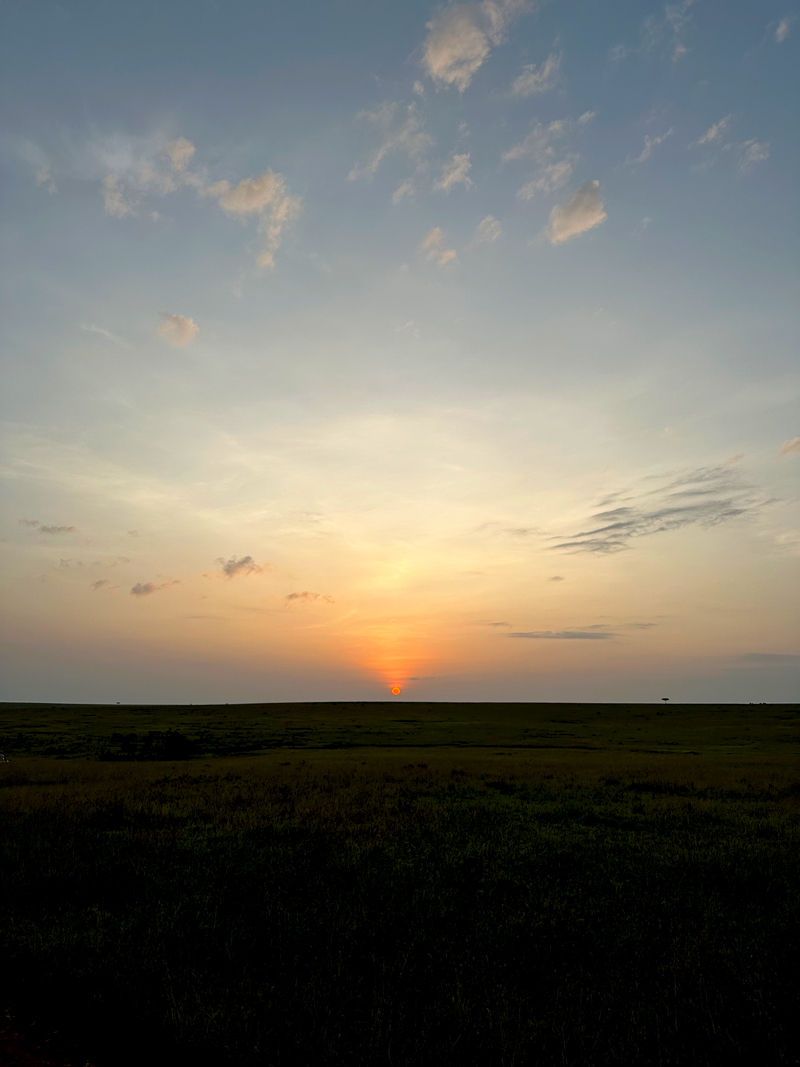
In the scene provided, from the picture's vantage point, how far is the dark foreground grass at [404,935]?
6.80m

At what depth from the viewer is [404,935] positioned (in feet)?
30.7

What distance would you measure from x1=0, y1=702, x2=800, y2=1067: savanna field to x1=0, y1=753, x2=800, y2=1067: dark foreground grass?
0.12 ft

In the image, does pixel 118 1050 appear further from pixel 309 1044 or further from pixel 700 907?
pixel 700 907

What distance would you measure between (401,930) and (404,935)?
6.5 inches

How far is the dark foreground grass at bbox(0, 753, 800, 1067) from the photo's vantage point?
6.80 meters

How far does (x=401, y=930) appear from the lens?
9.50 metres

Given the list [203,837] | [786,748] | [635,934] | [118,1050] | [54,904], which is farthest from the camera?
[786,748]

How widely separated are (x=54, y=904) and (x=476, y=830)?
31.8 feet

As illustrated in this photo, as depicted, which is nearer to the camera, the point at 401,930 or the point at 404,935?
the point at 404,935

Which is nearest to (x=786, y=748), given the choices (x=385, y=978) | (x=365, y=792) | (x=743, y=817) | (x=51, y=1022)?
(x=743, y=817)

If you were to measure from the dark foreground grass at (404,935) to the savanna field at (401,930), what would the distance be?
4 cm

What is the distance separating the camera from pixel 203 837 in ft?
48.8

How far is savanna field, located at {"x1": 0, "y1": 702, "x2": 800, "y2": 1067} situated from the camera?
6816mm

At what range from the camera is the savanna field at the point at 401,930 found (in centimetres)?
682
